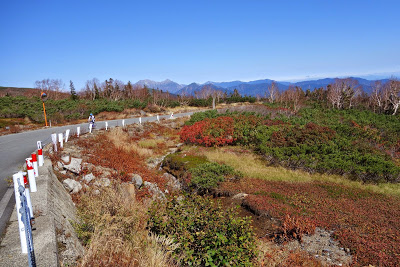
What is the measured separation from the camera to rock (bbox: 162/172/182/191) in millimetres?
11337

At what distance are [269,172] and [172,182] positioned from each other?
5.30 m

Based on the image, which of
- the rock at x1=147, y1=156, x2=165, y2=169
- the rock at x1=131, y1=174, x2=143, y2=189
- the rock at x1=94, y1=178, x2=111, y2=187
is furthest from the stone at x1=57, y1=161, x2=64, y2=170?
the rock at x1=147, y1=156, x2=165, y2=169

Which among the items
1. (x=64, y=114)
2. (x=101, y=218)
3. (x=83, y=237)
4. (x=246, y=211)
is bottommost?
(x=246, y=211)

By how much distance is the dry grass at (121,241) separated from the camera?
3.96 metres

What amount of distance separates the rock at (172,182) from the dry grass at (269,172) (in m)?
3.44

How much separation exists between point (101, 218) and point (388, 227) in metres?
8.09

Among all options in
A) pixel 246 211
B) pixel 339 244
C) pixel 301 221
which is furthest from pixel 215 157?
pixel 339 244

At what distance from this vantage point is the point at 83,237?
5094mm

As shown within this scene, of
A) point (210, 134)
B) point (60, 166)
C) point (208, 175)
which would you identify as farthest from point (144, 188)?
point (210, 134)

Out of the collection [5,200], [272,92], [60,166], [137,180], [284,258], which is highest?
Result: [272,92]

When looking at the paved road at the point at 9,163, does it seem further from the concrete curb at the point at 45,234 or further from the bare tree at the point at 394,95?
the bare tree at the point at 394,95

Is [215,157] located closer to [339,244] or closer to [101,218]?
[339,244]

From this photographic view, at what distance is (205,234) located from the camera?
181 inches

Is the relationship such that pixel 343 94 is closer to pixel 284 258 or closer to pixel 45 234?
pixel 284 258
